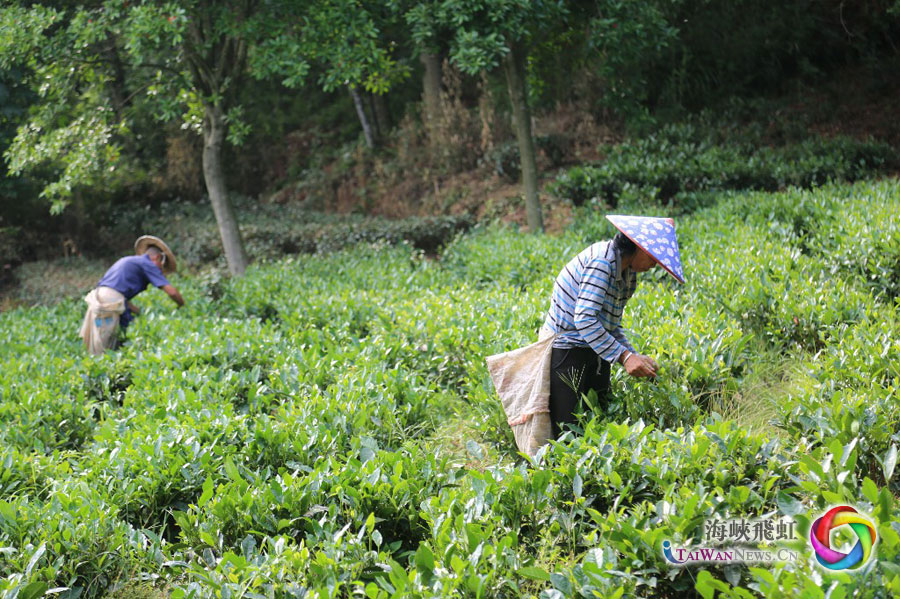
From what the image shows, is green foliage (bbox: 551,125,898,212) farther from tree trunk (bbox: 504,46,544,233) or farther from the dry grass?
the dry grass

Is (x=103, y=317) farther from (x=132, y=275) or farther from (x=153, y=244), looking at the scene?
(x=153, y=244)

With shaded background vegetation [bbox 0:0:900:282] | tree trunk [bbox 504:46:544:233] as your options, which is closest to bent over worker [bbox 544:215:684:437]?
shaded background vegetation [bbox 0:0:900:282]

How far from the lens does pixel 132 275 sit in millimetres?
7289

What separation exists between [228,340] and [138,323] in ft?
6.38

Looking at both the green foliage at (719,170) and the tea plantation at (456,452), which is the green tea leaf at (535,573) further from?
the green foliage at (719,170)

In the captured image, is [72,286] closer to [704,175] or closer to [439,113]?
[439,113]

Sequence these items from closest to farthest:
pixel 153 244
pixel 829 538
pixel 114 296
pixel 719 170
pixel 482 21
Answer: pixel 829 538 < pixel 114 296 < pixel 153 244 < pixel 482 21 < pixel 719 170

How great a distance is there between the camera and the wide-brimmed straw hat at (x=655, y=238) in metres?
3.35

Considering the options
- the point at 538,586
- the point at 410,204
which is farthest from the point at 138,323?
the point at 410,204

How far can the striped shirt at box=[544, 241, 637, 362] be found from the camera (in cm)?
352

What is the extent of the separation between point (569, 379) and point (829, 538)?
159 centimetres

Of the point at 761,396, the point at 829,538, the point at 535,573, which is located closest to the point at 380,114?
the point at 761,396

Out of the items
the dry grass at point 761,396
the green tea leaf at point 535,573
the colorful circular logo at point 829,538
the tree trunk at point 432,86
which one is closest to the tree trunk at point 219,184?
the tree trunk at point 432,86

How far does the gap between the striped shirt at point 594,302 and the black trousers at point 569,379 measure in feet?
0.23
